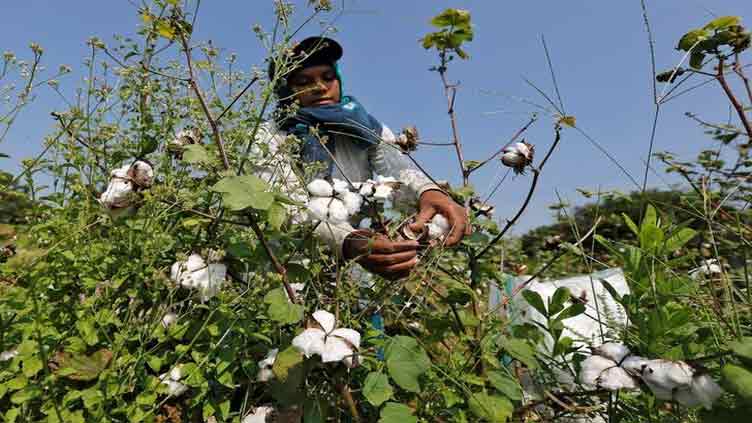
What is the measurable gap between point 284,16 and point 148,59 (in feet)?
1.07

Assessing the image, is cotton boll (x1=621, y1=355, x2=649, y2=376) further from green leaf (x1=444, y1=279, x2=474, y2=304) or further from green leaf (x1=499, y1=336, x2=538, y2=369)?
green leaf (x1=444, y1=279, x2=474, y2=304)

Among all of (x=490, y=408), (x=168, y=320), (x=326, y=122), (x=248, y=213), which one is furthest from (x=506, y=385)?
(x=326, y=122)

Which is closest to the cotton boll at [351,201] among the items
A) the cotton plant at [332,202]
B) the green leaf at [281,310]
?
the cotton plant at [332,202]

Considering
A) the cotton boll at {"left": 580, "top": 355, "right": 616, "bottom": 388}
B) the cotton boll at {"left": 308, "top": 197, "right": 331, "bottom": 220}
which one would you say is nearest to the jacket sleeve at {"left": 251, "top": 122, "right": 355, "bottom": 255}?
the cotton boll at {"left": 308, "top": 197, "right": 331, "bottom": 220}

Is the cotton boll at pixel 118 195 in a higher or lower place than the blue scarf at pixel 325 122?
lower

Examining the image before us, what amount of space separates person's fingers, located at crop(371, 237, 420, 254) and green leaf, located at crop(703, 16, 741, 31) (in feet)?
2.30

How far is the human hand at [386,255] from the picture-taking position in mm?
933

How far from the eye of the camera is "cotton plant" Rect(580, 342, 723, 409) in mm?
563

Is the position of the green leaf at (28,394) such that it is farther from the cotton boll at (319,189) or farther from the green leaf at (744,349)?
the green leaf at (744,349)

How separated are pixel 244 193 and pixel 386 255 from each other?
1.21 feet

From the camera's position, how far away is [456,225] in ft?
3.45

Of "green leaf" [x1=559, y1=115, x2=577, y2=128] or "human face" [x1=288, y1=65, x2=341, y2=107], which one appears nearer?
"green leaf" [x1=559, y1=115, x2=577, y2=128]

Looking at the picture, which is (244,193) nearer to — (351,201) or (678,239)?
(351,201)

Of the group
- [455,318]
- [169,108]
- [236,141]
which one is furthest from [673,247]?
[169,108]
